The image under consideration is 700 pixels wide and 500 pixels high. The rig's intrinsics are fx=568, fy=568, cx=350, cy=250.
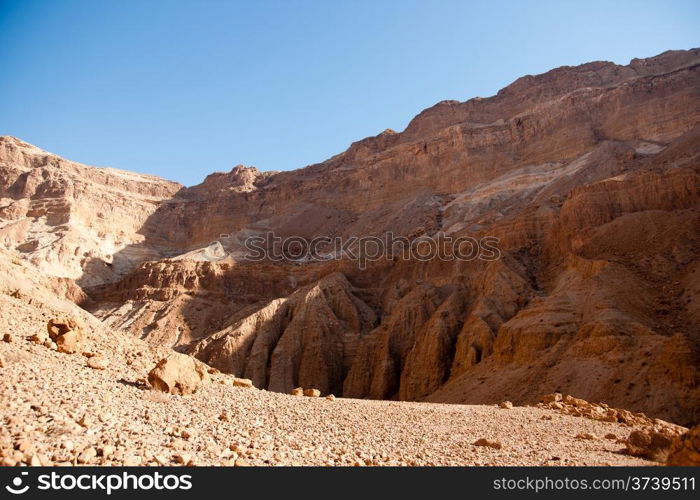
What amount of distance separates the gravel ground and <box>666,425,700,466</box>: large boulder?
119 cm

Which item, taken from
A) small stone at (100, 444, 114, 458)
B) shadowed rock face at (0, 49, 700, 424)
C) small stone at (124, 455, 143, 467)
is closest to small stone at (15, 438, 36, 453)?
small stone at (100, 444, 114, 458)

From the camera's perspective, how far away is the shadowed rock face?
31141 millimetres

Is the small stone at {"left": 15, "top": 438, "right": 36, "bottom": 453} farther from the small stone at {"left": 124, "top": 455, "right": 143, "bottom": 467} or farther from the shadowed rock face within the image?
the shadowed rock face

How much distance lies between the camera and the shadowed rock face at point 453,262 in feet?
102

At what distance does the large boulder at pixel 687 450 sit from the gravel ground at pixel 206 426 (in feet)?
3.92

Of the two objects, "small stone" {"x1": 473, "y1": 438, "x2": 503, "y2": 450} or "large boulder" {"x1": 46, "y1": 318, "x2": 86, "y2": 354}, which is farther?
"large boulder" {"x1": 46, "y1": 318, "x2": 86, "y2": 354}

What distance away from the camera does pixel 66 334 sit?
1225cm

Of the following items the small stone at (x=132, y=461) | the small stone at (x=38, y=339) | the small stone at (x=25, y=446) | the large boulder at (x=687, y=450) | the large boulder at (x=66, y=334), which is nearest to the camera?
the small stone at (x=25, y=446)

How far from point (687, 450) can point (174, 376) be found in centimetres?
962

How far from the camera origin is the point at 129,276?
71062mm

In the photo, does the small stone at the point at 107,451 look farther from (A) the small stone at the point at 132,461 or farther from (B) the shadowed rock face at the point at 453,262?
(B) the shadowed rock face at the point at 453,262

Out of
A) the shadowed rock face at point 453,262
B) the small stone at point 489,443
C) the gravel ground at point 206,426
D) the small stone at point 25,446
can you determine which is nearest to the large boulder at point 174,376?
the gravel ground at point 206,426
